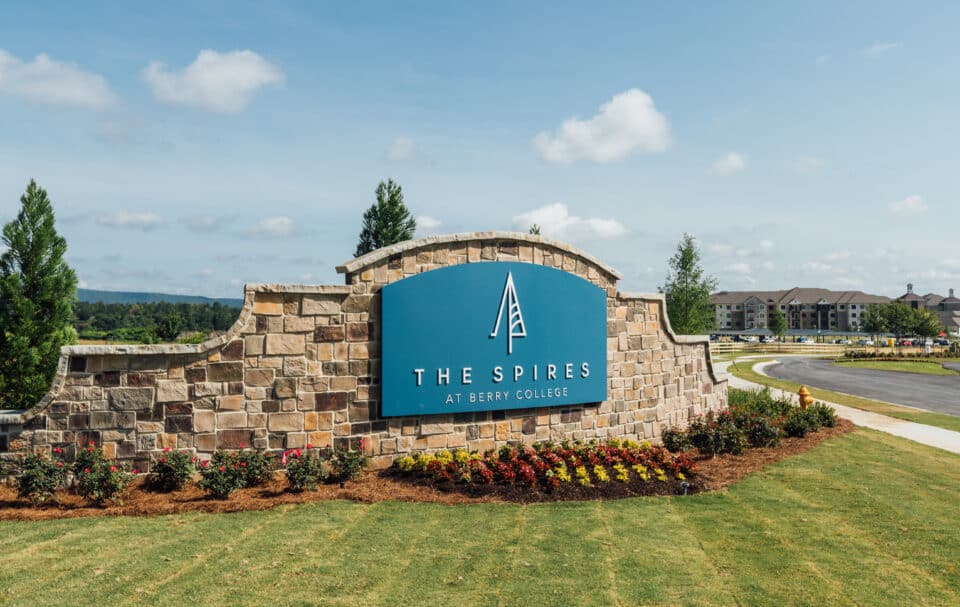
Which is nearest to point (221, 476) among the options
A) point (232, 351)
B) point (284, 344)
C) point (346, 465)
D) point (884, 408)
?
point (346, 465)

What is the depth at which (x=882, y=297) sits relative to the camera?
477 feet

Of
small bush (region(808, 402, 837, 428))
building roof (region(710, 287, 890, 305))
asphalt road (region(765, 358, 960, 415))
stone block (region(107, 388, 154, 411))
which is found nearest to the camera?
stone block (region(107, 388, 154, 411))

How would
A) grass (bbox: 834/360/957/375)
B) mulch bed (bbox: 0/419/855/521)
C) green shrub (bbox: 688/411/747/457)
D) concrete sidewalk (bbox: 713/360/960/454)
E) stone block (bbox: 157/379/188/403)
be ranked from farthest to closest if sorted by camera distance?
grass (bbox: 834/360/957/375) < concrete sidewalk (bbox: 713/360/960/454) < green shrub (bbox: 688/411/747/457) < stone block (bbox: 157/379/188/403) < mulch bed (bbox: 0/419/855/521)

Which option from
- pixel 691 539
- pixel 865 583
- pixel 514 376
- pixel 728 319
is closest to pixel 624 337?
pixel 514 376

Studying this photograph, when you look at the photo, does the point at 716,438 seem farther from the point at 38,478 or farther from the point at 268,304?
the point at 38,478

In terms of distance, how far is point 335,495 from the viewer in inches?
367

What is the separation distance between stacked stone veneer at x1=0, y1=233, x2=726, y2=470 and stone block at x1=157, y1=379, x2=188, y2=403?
0.02m

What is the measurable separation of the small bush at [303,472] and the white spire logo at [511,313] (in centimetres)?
394

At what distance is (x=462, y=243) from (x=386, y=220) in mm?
22721

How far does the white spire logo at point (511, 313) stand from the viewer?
38.7ft

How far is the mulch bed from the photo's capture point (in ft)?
27.9

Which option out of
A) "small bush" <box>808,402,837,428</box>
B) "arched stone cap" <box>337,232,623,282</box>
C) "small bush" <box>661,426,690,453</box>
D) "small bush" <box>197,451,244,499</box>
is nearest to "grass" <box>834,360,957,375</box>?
"small bush" <box>808,402,837,428</box>

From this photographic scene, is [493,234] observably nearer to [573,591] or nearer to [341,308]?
[341,308]

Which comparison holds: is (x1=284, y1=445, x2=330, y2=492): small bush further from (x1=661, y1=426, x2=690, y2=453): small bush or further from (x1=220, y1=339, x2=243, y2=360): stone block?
(x1=661, y1=426, x2=690, y2=453): small bush
